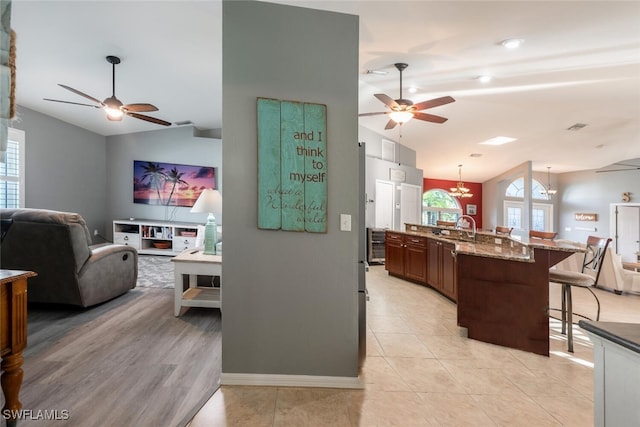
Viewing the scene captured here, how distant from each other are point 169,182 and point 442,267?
261 inches

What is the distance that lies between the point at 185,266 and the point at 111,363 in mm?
1104

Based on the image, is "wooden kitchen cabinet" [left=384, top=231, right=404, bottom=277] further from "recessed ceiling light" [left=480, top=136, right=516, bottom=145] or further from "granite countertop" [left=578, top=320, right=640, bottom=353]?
"granite countertop" [left=578, top=320, right=640, bottom=353]

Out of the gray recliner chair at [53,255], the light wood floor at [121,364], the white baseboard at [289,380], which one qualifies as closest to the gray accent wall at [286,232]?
the white baseboard at [289,380]

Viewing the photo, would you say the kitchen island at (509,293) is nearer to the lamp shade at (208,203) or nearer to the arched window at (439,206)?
the lamp shade at (208,203)

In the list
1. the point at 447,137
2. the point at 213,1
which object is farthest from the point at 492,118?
the point at 213,1

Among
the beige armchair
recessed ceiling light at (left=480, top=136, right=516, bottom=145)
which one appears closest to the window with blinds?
recessed ceiling light at (left=480, top=136, right=516, bottom=145)

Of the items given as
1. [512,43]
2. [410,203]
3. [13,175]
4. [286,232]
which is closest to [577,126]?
[410,203]

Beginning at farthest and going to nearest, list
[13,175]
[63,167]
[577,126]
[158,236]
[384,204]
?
[384,204] < [158,236] < [63,167] < [577,126] < [13,175]

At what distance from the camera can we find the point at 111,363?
91.5 inches

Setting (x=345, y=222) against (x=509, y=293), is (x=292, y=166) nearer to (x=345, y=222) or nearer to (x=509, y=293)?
(x=345, y=222)

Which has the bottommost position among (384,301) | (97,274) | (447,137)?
(384,301)

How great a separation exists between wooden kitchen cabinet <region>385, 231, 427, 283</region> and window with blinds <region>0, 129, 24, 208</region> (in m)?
7.11

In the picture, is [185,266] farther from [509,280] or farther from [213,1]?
[509,280]

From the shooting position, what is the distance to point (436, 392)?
2100mm
